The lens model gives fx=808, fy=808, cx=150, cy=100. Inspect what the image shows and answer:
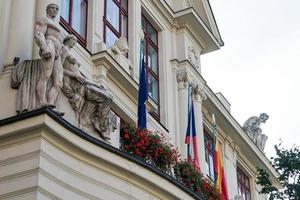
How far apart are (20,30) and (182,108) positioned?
7999 millimetres

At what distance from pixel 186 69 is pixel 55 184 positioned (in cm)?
1076

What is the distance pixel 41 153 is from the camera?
1241 cm

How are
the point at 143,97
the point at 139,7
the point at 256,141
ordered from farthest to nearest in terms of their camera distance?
the point at 256,141 < the point at 139,7 < the point at 143,97

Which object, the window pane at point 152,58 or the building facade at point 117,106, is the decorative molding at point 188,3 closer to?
the building facade at point 117,106

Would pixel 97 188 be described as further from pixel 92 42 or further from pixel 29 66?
pixel 92 42

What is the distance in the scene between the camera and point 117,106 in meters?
18.5

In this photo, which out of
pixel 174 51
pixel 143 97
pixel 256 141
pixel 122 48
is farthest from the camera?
pixel 256 141

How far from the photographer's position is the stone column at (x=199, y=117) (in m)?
21.8

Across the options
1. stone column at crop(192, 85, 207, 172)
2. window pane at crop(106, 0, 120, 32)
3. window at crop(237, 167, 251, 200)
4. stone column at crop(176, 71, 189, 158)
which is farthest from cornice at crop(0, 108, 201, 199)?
window at crop(237, 167, 251, 200)

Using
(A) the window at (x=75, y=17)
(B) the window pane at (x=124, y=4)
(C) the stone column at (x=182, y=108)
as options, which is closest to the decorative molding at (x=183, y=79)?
(C) the stone column at (x=182, y=108)

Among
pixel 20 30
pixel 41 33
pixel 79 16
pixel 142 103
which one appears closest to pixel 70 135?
pixel 41 33

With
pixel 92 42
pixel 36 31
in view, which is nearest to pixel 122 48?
pixel 92 42

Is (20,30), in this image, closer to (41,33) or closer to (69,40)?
(69,40)

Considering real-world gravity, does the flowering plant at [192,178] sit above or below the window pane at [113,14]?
below
